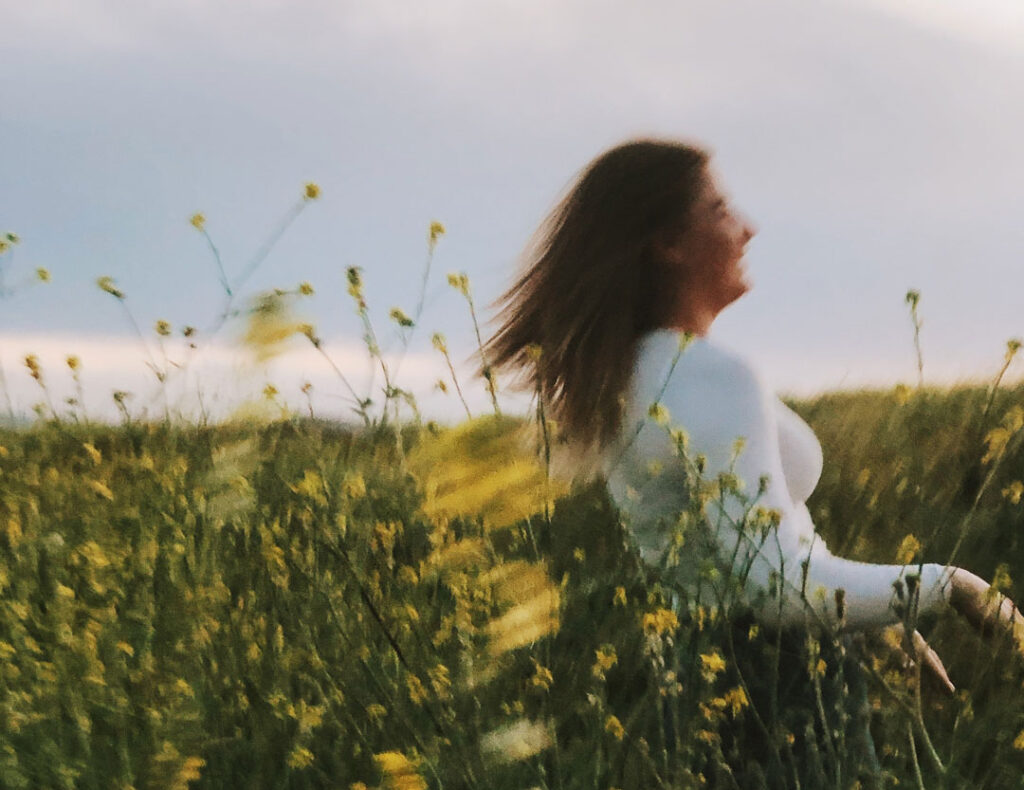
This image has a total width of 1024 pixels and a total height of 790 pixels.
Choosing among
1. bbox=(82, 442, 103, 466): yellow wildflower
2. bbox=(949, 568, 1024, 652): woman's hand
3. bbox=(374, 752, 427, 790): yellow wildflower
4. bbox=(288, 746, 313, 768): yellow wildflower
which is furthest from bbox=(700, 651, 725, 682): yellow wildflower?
bbox=(82, 442, 103, 466): yellow wildflower

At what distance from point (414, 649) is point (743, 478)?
97 centimetres

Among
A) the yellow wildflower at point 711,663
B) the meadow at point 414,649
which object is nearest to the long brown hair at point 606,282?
the meadow at point 414,649

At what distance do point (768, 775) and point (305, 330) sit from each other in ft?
3.88

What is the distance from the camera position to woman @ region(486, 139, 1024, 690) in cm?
159

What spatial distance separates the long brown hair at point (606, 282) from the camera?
1.77 m

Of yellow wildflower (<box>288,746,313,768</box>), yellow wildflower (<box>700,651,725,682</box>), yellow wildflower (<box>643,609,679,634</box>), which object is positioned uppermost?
yellow wildflower (<box>643,609,679,634</box>)

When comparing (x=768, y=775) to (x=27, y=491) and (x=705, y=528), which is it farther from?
(x=27, y=491)

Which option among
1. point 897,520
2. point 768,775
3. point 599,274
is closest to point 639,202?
point 599,274

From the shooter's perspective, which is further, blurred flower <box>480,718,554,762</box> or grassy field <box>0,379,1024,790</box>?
grassy field <box>0,379,1024,790</box>

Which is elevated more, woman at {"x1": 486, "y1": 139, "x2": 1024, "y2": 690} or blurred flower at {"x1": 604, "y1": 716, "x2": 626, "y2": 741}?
woman at {"x1": 486, "y1": 139, "x2": 1024, "y2": 690}

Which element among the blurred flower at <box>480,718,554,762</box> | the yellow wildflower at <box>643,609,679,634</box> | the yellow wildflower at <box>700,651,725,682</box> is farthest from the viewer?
the yellow wildflower at <box>700,651,725,682</box>

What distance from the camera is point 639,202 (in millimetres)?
1811

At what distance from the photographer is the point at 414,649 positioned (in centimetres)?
223

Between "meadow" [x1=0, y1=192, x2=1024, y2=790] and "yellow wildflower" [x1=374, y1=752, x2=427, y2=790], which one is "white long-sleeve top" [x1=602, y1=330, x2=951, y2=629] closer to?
"meadow" [x1=0, y1=192, x2=1024, y2=790]
